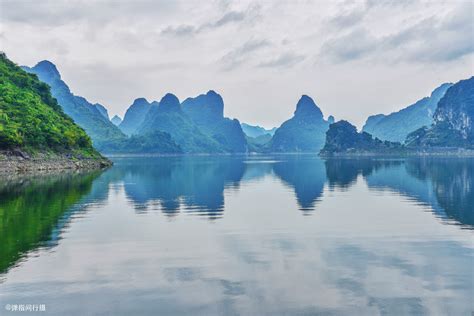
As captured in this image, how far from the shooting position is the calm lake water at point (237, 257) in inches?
595

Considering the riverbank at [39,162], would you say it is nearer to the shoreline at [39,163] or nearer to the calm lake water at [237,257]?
the shoreline at [39,163]

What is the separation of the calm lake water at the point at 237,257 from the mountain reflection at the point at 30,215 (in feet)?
0.38

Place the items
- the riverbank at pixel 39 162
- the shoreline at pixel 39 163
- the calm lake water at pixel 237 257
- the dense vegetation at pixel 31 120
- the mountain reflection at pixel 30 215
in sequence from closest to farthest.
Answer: the calm lake water at pixel 237 257
the mountain reflection at pixel 30 215
the shoreline at pixel 39 163
the riverbank at pixel 39 162
the dense vegetation at pixel 31 120

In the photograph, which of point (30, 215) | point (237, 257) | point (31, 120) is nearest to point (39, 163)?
point (31, 120)

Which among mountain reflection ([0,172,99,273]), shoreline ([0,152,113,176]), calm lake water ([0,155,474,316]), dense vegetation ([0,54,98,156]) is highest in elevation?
dense vegetation ([0,54,98,156])

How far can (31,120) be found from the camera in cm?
9425

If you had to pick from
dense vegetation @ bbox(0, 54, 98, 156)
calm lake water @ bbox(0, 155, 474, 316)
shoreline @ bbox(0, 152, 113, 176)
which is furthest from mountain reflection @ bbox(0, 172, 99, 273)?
dense vegetation @ bbox(0, 54, 98, 156)

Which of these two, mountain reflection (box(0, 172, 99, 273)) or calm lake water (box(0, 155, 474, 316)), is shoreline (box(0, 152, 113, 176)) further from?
calm lake water (box(0, 155, 474, 316))

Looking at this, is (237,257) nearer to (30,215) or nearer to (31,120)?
(30,215)

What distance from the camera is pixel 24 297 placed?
613 inches

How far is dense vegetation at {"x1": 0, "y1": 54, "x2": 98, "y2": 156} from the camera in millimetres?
86188

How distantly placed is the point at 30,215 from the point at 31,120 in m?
69.3

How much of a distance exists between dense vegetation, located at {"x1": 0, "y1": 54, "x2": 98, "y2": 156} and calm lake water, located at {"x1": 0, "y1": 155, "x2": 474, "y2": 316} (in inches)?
1961

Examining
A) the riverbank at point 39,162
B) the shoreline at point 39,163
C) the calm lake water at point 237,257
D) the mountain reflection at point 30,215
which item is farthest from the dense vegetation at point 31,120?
the calm lake water at point 237,257
